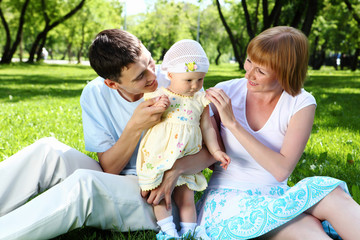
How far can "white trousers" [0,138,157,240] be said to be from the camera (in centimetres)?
218

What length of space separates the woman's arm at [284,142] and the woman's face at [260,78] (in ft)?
0.73

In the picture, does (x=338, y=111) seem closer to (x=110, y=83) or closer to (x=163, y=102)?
(x=110, y=83)

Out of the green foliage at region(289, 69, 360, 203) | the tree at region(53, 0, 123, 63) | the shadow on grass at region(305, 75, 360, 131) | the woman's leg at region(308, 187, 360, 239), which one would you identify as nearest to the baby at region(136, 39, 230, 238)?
the woman's leg at region(308, 187, 360, 239)

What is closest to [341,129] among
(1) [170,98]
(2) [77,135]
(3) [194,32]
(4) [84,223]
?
(2) [77,135]

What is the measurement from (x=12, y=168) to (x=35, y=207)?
0.56 m

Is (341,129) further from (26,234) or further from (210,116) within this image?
(26,234)

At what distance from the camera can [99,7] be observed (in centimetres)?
4012

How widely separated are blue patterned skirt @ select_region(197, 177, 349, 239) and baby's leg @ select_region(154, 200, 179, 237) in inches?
9.1

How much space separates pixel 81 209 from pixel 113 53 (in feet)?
3.33

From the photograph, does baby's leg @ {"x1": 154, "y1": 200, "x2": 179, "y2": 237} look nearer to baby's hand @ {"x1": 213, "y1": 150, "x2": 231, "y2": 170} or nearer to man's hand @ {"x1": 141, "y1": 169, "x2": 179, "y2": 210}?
man's hand @ {"x1": 141, "y1": 169, "x2": 179, "y2": 210}

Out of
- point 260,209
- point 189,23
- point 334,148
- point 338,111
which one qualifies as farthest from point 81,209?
point 189,23

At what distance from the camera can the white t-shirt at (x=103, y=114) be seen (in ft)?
9.56

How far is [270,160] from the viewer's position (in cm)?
247

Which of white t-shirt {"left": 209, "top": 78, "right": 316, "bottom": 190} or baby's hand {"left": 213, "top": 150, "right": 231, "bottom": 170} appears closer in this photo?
baby's hand {"left": 213, "top": 150, "right": 231, "bottom": 170}
